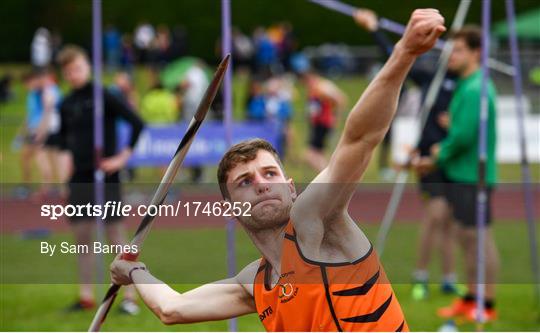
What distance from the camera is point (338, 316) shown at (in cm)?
350

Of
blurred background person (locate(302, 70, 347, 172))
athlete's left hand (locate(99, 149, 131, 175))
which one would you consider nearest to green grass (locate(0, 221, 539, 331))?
athlete's left hand (locate(99, 149, 131, 175))

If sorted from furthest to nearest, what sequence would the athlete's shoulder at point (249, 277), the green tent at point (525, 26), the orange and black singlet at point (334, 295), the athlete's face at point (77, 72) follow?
the green tent at point (525, 26)
the athlete's face at point (77, 72)
the athlete's shoulder at point (249, 277)
the orange and black singlet at point (334, 295)

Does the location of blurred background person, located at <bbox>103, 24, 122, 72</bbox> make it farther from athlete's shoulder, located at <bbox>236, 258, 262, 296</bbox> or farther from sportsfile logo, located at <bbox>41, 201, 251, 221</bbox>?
athlete's shoulder, located at <bbox>236, 258, 262, 296</bbox>

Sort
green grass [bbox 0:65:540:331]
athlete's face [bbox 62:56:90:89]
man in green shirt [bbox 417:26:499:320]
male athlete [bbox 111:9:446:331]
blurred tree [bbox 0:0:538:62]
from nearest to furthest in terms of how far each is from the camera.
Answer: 1. male athlete [bbox 111:9:446:331]
2. green grass [bbox 0:65:540:331]
3. man in green shirt [bbox 417:26:499:320]
4. athlete's face [bbox 62:56:90:89]
5. blurred tree [bbox 0:0:538:62]

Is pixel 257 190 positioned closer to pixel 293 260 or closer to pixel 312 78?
pixel 293 260

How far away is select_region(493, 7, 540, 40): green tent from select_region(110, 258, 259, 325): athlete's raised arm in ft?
71.5

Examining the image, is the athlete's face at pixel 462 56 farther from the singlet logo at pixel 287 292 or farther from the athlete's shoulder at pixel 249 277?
the singlet logo at pixel 287 292

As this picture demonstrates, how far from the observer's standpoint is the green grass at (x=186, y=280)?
26.2 ft

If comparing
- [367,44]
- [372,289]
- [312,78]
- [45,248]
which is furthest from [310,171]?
[367,44]

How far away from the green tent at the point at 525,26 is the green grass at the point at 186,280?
13.3 metres

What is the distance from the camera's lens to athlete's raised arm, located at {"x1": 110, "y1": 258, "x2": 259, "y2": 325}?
155 inches

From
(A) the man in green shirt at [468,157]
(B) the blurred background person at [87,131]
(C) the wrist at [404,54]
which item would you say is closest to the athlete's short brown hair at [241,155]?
(C) the wrist at [404,54]

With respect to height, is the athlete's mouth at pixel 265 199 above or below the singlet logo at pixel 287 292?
above

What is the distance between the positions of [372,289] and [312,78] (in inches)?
524
